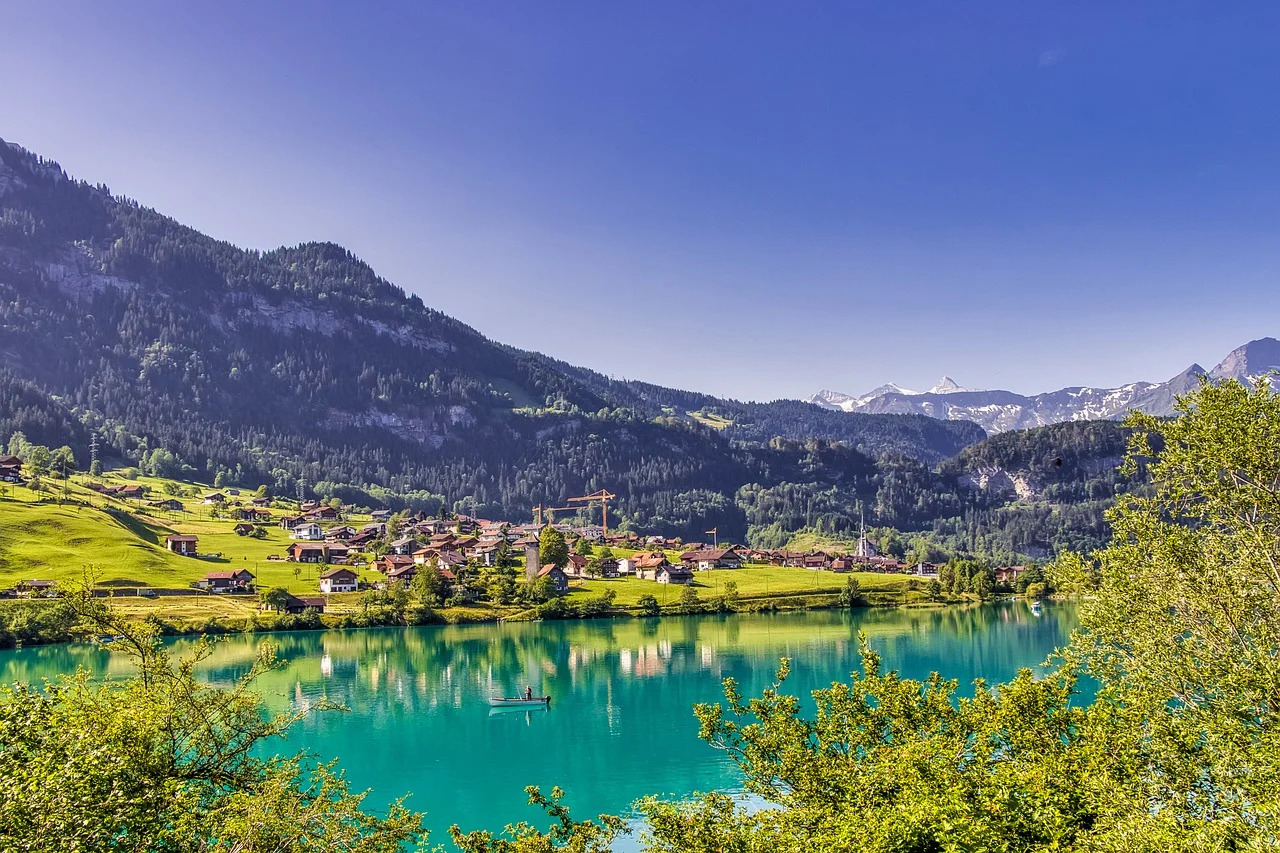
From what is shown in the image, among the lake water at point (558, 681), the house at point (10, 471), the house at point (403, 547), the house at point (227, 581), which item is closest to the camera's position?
the lake water at point (558, 681)

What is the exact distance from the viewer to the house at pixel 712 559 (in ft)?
524

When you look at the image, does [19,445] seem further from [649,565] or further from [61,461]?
[649,565]

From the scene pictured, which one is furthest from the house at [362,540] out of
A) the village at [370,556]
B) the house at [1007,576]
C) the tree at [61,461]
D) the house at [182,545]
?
the house at [1007,576]

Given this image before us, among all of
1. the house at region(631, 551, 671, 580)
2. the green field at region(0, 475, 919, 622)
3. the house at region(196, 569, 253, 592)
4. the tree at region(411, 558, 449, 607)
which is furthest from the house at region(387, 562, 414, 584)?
the house at region(631, 551, 671, 580)

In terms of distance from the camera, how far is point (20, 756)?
1278 cm

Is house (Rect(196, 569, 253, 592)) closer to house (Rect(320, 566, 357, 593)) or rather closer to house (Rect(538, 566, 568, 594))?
house (Rect(320, 566, 357, 593))

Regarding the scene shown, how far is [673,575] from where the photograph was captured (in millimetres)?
141125

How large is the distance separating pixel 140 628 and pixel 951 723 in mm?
22408

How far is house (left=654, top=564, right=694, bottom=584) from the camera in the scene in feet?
458

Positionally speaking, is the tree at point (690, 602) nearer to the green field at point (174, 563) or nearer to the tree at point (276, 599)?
the green field at point (174, 563)

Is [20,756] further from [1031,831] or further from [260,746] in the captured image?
[260,746]

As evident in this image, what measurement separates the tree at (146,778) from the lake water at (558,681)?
57.6 feet

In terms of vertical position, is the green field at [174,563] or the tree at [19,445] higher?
the tree at [19,445]

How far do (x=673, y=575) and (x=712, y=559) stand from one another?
74.4 feet
